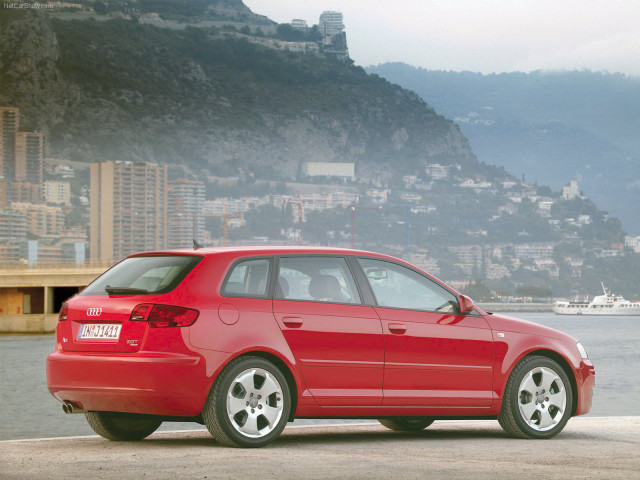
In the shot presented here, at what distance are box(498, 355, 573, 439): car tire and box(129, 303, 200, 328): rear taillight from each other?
9.27 ft

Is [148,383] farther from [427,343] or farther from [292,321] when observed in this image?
[427,343]

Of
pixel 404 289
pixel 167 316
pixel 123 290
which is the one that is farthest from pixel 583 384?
pixel 123 290

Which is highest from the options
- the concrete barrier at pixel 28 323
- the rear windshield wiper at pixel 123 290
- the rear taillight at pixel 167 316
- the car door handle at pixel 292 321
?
the rear windshield wiper at pixel 123 290

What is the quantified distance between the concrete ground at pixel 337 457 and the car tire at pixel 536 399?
0.14 metres

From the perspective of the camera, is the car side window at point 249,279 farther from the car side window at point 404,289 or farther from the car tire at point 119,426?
the car tire at point 119,426

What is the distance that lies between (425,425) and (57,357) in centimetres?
344

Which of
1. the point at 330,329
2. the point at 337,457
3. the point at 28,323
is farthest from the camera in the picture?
the point at 28,323

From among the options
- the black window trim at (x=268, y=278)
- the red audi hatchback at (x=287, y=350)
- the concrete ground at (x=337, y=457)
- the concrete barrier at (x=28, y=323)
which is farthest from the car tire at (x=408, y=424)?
the concrete barrier at (x=28, y=323)

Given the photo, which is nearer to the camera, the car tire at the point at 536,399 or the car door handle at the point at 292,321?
the car door handle at the point at 292,321

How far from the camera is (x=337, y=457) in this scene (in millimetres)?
7234

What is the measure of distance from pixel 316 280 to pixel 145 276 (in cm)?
123

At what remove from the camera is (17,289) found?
9700 centimetres

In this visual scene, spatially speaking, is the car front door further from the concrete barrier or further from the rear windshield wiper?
the concrete barrier

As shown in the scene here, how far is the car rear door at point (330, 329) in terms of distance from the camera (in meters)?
7.80
